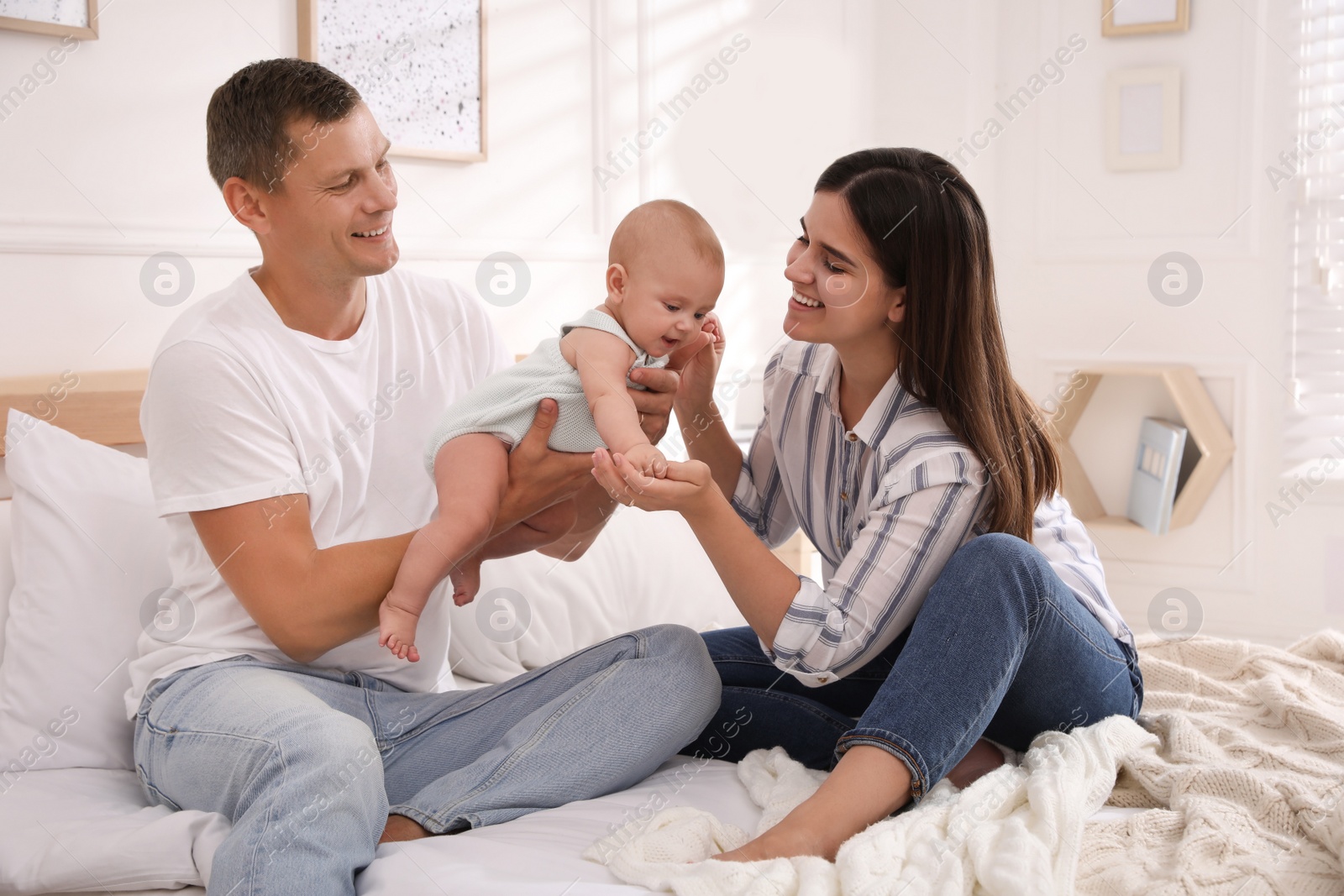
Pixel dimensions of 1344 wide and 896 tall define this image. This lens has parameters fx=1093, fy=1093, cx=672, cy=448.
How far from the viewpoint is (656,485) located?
132cm

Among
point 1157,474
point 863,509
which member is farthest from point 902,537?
point 1157,474

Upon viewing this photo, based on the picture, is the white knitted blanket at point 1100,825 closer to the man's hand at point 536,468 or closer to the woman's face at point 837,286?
the man's hand at point 536,468

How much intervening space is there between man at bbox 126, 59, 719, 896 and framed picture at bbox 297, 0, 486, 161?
2.30 ft

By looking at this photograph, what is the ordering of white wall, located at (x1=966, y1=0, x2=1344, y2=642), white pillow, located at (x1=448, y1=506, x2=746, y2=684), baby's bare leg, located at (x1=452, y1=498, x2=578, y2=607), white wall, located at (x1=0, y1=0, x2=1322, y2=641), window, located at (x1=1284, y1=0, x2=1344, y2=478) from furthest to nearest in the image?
white wall, located at (x1=966, y1=0, x2=1344, y2=642)
window, located at (x1=1284, y1=0, x2=1344, y2=478)
white wall, located at (x1=0, y1=0, x2=1322, y2=641)
white pillow, located at (x1=448, y1=506, x2=746, y2=684)
baby's bare leg, located at (x1=452, y1=498, x2=578, y2=607)

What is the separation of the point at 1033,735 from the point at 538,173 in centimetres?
176

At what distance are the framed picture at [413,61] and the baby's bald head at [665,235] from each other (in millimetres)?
956

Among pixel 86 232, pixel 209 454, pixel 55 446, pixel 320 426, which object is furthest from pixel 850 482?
pixel 86 232

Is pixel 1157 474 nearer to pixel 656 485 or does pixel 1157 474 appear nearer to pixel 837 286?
pixel 837 286

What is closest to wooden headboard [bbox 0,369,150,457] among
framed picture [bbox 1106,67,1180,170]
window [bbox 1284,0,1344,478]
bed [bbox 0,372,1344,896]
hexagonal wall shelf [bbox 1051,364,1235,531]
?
bed [bbox 0,372,1344,896]

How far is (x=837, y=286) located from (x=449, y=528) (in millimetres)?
604

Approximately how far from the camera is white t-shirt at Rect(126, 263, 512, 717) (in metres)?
1.38

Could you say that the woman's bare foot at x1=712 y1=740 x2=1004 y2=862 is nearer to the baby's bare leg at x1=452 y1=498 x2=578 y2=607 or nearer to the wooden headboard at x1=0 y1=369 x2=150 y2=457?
the baby's bare leg at x1=452 y1=498 x2=578 y2=607

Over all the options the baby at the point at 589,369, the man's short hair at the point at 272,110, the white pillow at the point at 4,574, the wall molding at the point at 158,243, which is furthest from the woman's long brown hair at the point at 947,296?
the white pillow at the point at 4,574

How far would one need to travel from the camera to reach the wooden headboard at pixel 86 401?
5.49 ft
